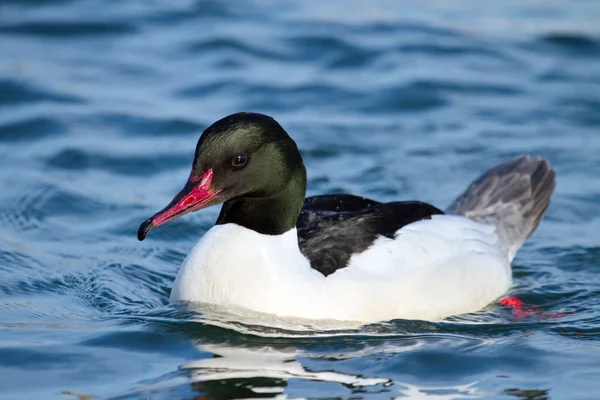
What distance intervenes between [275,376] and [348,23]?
10316 millimetres

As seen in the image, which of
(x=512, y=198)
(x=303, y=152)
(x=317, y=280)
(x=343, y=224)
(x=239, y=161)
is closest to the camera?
(x=239, y=161)

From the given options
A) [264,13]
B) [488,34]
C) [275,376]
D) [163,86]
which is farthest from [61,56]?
[275,376]

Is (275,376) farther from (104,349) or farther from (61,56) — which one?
(61,56)

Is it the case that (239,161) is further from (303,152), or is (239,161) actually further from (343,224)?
(303,152)

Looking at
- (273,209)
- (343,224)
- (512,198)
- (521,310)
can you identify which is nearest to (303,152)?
(512,198)

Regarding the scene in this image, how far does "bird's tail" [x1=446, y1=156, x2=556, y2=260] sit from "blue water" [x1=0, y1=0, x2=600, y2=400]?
36 centimetres

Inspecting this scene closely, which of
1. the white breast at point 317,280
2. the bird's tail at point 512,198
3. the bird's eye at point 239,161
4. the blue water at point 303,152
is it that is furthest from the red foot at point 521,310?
the bird's eye at point 239,161

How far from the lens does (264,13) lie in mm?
16359

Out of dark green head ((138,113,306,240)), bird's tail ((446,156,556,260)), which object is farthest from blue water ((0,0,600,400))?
dark green head ((138,113,306,240))

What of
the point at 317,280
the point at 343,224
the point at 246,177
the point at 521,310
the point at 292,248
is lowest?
the point at 521,310

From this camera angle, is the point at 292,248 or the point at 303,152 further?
the point at 303,152

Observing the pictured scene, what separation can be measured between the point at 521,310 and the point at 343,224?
5.11 ft

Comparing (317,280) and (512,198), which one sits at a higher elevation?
(512,198)

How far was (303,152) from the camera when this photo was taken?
444 inches
